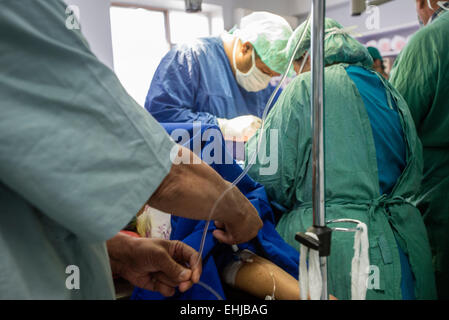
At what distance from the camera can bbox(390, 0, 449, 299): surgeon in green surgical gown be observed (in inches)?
59.9

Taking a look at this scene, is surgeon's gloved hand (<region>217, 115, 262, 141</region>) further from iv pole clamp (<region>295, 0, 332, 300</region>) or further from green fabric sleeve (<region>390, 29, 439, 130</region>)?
iv pole clamp (<region>295, 0, 332, 300</region>)

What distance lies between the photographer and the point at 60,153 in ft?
1.57

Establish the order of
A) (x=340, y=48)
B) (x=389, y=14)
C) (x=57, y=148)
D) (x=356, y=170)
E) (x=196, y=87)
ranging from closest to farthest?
1. (x=57, y=148)
2. (x=356, y=170)
3. (x=340, y=48)
4. (x=196, y=87)
5. (x=389, y=14)

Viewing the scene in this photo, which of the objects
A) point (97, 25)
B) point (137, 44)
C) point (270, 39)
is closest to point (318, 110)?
point (97, 25)

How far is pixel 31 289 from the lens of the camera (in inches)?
20.8

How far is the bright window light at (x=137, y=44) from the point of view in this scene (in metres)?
3.39

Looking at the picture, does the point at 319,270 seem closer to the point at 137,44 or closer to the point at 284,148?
the point at 284,148

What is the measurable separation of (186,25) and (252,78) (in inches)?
62.4

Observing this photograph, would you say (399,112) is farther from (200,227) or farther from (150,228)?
(150,228)

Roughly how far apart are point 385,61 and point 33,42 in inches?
147

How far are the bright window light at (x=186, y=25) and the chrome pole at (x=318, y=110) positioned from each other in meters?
3.29

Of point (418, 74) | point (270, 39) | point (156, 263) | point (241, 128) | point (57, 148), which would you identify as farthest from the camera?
point (270, 39)

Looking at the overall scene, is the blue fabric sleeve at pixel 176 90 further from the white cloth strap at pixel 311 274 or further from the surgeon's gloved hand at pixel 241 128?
the white cloth strap at pixel 311 274

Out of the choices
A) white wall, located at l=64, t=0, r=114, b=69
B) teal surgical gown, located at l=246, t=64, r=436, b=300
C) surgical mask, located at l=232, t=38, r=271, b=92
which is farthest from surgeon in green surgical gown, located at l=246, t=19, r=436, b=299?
surgical mask, located at l=232, t=38, r=271, b=92
